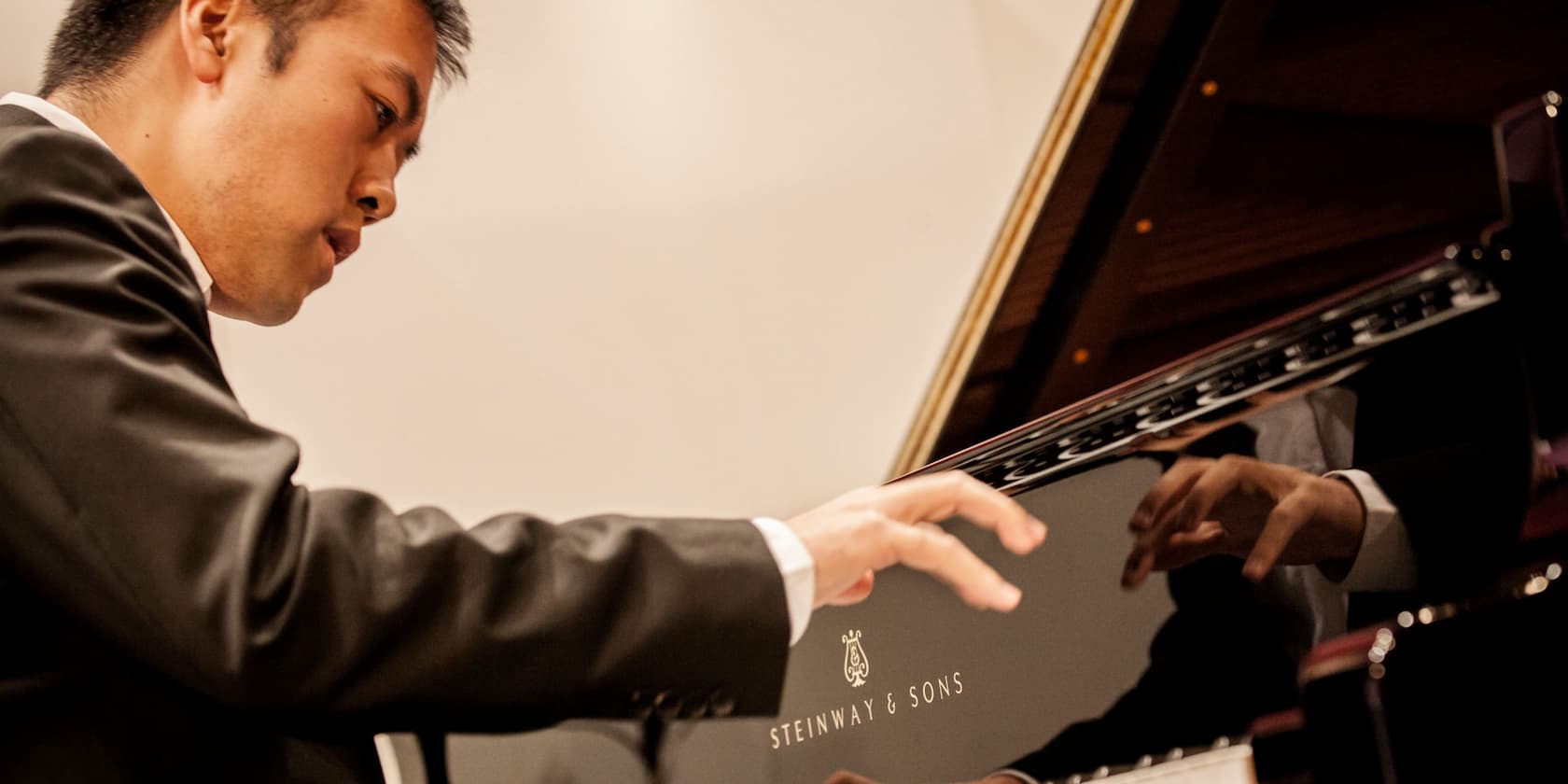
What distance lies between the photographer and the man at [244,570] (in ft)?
2.49

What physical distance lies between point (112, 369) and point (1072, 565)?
0.82 metres

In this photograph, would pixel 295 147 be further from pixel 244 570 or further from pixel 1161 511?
pixel 1161 511

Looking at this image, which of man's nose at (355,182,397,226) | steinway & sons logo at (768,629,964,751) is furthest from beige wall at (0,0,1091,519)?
man's nose at (355,182,397,226)

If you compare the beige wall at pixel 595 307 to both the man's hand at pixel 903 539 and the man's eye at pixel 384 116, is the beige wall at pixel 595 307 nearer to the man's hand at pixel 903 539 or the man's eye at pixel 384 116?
the man's eye at pixel 384 116

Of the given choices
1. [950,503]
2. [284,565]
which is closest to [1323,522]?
[950,503]

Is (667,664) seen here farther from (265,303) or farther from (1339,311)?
(265,303)

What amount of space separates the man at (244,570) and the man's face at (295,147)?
0.22 m

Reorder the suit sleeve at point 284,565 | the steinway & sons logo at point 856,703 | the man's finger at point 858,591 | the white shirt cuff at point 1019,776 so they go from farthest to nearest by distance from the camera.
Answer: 1. the steinway & sons logo at point 856,703
2. the white shirt cuff at point 1019,776
3. the man's finger at point 858,591
4. the suit sleeve at point 284,565

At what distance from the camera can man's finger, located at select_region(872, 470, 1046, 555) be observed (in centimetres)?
88

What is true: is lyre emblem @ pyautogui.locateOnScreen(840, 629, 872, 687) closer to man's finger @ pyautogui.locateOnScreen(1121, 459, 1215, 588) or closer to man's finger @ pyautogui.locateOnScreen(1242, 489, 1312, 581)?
man's finger @ pyautogui.locateOnScreen(1121, 459, 1215, 588)

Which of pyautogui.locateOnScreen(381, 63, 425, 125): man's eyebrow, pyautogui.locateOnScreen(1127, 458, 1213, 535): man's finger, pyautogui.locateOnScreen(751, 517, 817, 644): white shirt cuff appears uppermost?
pyautogui.locateOnScreen(381, 63, 425, 125): man's eyebrow

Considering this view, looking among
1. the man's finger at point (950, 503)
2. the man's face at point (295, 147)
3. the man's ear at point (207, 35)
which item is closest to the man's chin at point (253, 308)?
the man's face at point (295, 147)

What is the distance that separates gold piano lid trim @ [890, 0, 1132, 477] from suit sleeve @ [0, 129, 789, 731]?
105 centimetres

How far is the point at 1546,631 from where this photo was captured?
2.48 feet
